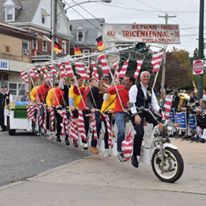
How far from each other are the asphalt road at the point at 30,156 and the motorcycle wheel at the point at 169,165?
7.24 ft

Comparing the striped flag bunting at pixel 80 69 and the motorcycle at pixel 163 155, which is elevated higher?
the striped flag bunting at pixel 80 69

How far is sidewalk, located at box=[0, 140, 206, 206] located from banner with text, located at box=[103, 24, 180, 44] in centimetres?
904

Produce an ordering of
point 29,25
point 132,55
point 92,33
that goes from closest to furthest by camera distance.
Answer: point 132,55 < point 29,25 < point 92,33

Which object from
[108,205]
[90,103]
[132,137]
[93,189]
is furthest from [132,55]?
[108,205]

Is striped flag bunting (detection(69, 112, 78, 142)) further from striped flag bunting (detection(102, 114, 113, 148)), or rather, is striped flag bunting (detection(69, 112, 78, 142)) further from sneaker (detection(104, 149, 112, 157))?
sneaker (detection(104, 149, 112, 157))

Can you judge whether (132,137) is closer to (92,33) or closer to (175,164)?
(175,164)

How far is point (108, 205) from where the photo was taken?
612 centimetres

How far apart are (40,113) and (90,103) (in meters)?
3.67

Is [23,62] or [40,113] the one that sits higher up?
[23,62]

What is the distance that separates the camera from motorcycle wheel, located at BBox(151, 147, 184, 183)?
24.3ft

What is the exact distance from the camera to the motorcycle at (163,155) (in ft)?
24.5

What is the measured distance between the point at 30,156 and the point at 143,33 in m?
10.8

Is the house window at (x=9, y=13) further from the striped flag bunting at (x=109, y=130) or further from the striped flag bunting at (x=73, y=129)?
the striped flag bunting at (x=109, y=130)

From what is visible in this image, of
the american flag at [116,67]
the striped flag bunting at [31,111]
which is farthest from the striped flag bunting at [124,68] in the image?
the striped flag bunting at [31,111]
